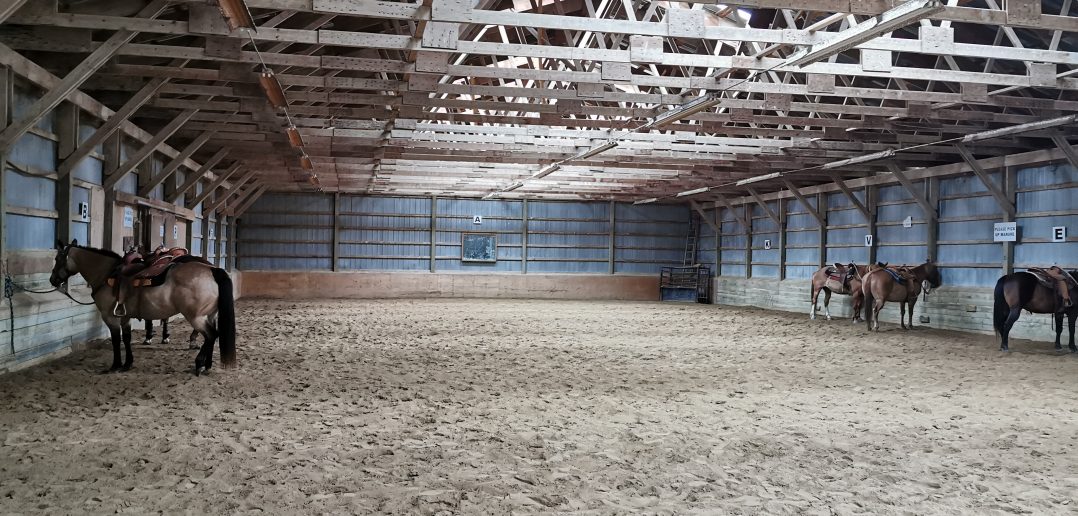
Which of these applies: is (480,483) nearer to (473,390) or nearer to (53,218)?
(473,390)

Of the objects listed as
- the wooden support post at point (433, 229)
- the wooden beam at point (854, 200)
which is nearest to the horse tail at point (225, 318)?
the wooden beam at point (854, 200)

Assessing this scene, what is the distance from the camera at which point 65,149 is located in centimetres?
899

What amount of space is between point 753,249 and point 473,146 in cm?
1101

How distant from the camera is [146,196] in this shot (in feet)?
40.8

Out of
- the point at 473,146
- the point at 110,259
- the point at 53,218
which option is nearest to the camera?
the point at 110,259

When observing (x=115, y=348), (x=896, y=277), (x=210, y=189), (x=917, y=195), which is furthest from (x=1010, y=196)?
(x=210, y=189)

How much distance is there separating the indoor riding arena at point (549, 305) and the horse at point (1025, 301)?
0.04m

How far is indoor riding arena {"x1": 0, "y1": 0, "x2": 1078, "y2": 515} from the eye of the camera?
14.4 feet

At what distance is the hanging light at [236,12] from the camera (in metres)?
5.70

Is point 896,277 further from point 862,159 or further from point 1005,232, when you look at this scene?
point 862,159

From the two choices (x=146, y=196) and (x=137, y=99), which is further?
(x=146, y=196)

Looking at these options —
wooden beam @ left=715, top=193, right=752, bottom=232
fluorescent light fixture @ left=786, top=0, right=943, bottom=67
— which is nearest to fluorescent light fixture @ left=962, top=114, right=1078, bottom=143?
fluorescent light fixture @ left=786, top=0, right=943, bottom=67

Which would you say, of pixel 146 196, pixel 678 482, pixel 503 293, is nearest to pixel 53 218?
pixel 146 196

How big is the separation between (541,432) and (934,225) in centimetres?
1238
